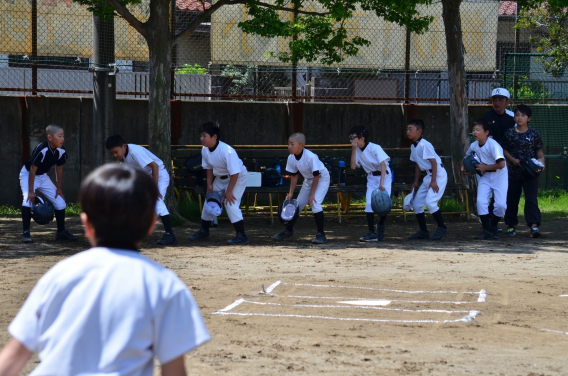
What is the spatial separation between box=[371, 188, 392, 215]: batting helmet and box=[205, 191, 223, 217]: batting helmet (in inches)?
84.2

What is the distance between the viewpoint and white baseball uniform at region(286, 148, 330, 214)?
10.4m

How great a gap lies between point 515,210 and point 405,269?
3559mm

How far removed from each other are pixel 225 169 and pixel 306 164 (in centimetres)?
113

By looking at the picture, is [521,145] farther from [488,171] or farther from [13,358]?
[13,358]

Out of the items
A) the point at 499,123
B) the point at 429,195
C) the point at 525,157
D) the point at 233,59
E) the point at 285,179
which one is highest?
the point at 233,59

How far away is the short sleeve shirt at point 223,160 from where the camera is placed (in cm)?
1001

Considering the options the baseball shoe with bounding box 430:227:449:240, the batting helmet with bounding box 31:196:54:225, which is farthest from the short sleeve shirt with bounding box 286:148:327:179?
the batting helmet with bounding box 31:196:54:225

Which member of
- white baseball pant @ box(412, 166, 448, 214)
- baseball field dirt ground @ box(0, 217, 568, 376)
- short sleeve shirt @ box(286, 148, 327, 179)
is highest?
short sleeve shirt @ box(286, 148, 327, 179)

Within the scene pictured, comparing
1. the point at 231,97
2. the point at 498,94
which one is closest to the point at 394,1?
the point at 498,94

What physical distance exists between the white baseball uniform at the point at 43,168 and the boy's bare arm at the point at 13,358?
8.27 meters

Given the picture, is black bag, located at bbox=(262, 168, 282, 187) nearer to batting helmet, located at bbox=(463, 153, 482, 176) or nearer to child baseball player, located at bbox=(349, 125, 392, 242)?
child baseball player, located at bbox=(349, 125, 392, 242)

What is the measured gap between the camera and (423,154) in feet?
34.7

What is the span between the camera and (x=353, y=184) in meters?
13.0

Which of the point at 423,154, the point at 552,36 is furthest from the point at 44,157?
the point at 552,36
